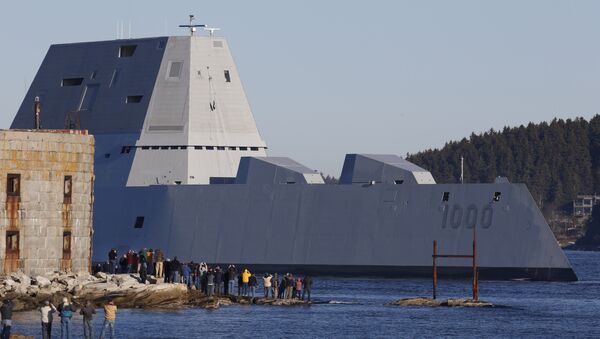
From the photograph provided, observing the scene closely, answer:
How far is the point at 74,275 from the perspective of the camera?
47.1 meters

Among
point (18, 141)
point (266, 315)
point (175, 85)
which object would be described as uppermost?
point (175, 85)

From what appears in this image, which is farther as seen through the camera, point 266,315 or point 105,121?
point 105,121

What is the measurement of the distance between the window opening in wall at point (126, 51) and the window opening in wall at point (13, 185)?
917 inches

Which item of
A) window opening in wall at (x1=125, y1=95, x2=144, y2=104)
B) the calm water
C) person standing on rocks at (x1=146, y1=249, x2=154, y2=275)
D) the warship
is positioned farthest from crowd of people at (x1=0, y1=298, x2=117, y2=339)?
window opening in wall at (x1=125, y1=95, x2=144, y2=104)

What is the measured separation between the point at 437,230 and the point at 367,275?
3550mm

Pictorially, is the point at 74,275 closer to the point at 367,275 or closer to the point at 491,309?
the point at 491,309

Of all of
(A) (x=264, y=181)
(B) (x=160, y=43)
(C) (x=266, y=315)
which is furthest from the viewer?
(B) (x=160, y=43)

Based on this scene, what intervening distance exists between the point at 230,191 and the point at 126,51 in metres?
8.11

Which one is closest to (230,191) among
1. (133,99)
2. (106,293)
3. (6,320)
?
(133,99)

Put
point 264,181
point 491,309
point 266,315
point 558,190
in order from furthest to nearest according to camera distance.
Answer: point 558,190, point 264,181, point 491,309, point 266,315

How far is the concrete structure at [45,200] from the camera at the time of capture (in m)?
46.4

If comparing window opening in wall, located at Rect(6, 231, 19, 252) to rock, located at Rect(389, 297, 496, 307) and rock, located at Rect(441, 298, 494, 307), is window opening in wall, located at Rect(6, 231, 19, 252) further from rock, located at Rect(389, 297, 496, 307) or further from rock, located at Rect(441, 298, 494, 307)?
rock, located at Rect(441, 298, 494, 307)

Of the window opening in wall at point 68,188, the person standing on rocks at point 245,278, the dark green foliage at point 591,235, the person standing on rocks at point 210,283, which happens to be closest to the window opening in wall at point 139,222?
the person standing on rocks at point 245,278

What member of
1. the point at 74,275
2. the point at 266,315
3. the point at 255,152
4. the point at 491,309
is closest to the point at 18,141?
the point at 74,275
